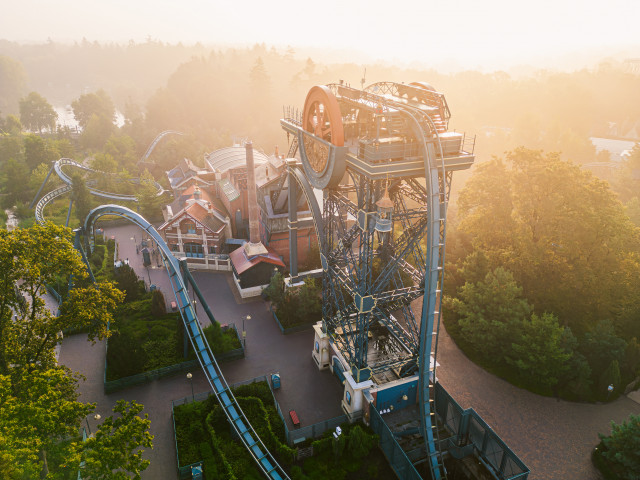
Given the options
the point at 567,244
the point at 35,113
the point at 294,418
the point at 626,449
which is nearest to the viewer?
the point at 626,449

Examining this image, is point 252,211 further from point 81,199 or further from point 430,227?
point 81,199

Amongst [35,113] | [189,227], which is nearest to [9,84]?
[35,113]

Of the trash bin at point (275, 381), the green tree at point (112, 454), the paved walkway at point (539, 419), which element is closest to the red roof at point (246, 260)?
the trash bin at point (275, 381)

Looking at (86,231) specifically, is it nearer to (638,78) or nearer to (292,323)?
(292,323)

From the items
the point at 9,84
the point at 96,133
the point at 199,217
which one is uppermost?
the point at 9,84

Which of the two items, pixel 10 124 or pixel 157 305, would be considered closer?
pixel 157 305

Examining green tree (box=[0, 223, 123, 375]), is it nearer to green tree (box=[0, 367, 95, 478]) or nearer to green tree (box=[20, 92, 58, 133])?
green tree (box=[0, 367, 95, 478])
